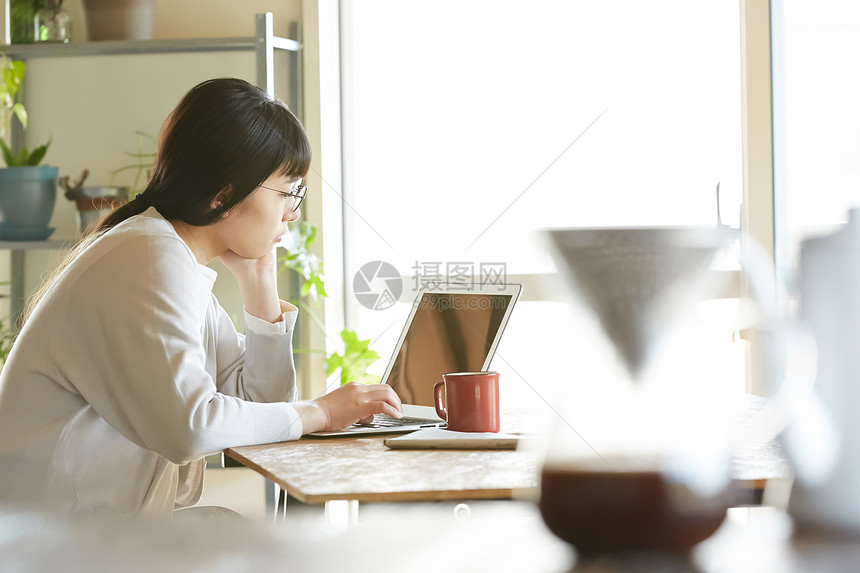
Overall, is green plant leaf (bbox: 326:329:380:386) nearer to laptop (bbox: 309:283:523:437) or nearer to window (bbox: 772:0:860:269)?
Answer: laptop (bbox: 309:283:523:437)

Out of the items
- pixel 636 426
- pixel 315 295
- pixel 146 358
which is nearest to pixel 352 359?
pixel 315 295

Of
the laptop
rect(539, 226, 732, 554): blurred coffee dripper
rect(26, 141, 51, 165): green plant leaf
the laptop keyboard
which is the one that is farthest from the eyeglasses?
rect(26, 141, 51, 165): green plant leaf

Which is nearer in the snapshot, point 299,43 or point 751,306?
point 751,306

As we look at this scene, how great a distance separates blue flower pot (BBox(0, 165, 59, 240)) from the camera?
2605 millimetres

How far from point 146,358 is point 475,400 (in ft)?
1.53

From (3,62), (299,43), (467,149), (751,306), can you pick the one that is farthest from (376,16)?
(751,306)

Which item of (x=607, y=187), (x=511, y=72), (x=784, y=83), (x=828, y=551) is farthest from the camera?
(x=511, y=72)

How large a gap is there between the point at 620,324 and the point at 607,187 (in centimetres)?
223

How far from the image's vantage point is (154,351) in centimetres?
118

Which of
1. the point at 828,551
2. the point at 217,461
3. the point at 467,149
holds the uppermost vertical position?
the point at 467,149

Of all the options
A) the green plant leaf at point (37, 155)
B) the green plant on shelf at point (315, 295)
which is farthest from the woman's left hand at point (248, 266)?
the green plant leaf at point (37, 155)

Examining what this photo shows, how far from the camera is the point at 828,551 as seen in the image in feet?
1.17

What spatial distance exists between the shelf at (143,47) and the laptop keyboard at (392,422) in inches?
56.4

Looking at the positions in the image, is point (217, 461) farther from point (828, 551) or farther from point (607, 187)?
point (828, 551)
